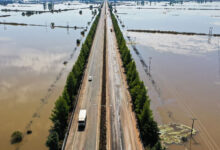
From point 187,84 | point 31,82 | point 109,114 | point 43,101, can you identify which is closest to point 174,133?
point 109,114

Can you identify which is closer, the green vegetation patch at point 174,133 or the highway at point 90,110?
the highway at point 90,110

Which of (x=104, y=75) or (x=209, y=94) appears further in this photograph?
(x=104, y=75)

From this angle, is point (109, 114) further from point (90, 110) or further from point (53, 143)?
point (53, 143)

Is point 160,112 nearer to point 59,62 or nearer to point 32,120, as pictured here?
point 32,120

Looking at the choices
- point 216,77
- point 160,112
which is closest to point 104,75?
point 160,112

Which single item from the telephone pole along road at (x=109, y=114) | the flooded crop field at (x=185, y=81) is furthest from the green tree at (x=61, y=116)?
the flooded crop field at (x=185, y=81)

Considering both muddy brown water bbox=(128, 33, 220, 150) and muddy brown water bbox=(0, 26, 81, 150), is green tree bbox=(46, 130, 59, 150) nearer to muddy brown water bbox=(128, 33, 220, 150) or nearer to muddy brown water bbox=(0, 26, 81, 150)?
muddy brown water bbox=(0, 26, 81, 150)

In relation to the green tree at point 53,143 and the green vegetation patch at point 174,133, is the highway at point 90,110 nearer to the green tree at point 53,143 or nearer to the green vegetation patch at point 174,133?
the green tree at point 53,143
